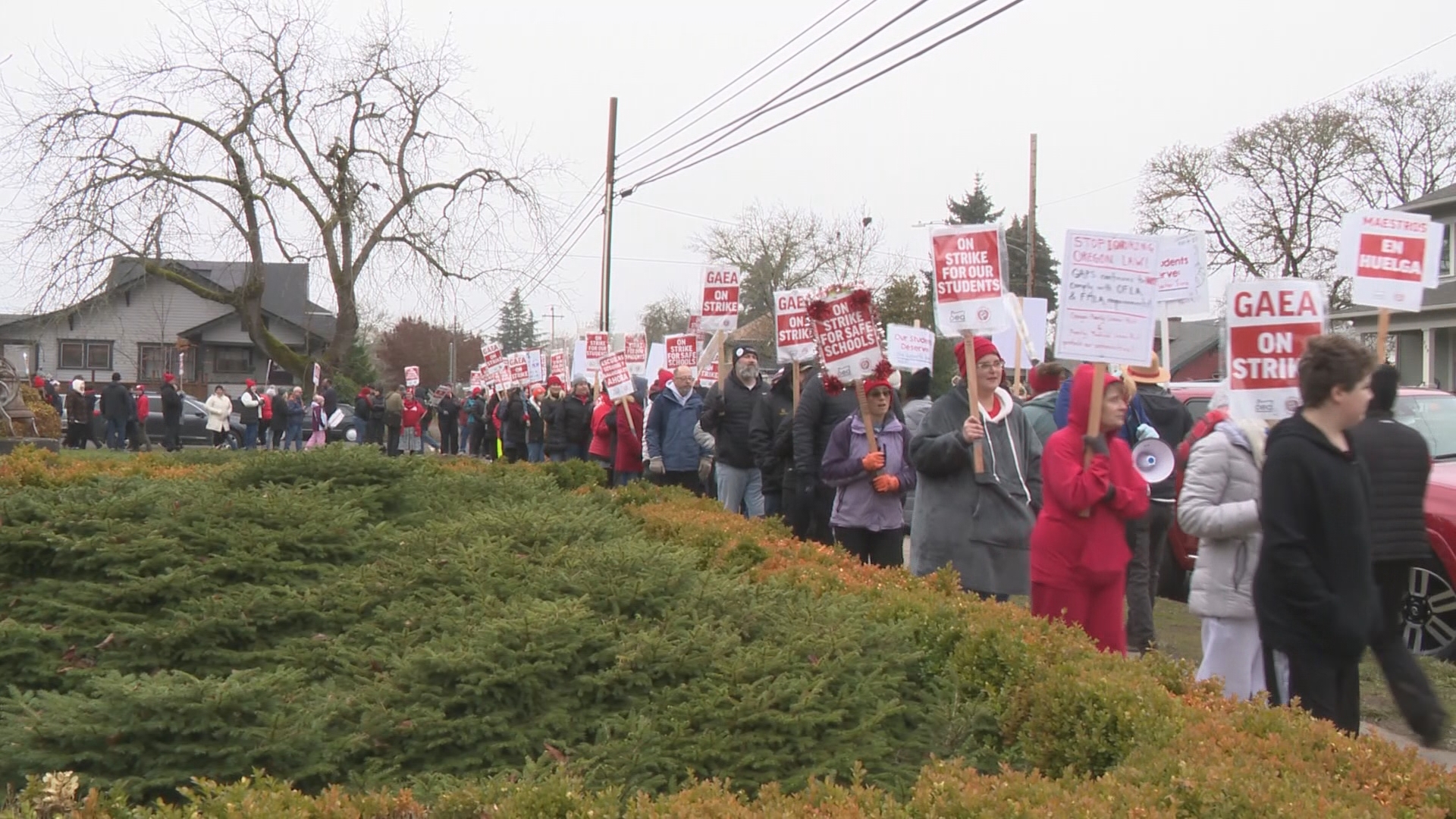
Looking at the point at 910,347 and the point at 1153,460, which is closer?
the point at 1153,460

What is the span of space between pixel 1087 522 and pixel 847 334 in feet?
12.0

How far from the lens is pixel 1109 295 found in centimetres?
713

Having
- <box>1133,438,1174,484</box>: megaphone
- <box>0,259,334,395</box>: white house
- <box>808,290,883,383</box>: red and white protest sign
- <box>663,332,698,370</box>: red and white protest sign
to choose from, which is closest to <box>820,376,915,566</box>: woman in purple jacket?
<box>808,290,883,383</box>: red and white protest sign

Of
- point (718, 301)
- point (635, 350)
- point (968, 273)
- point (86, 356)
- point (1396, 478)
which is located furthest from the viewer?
point (86, 356)

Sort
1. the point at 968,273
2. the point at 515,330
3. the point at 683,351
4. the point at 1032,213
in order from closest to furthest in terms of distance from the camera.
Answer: the point at 968,273, the point at 683,351, the point at 1032,213, the point at 515,330

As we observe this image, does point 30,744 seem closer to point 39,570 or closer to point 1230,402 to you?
point 39,570

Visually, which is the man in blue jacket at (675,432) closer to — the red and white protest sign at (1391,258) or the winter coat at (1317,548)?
the red and white protest sign at (1391,258)

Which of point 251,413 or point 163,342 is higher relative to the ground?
point 163,342

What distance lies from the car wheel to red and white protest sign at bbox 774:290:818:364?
4524mm

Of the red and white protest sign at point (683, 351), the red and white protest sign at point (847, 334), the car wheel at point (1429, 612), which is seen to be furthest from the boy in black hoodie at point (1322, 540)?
the red and white protest sign at point (683, 351)

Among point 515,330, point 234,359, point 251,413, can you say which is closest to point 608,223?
point 251,413

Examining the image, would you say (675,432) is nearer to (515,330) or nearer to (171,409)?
(171,409)

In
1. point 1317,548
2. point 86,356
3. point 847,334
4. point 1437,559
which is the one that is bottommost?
point 1437,559

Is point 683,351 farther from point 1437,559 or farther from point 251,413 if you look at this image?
point 251,413
